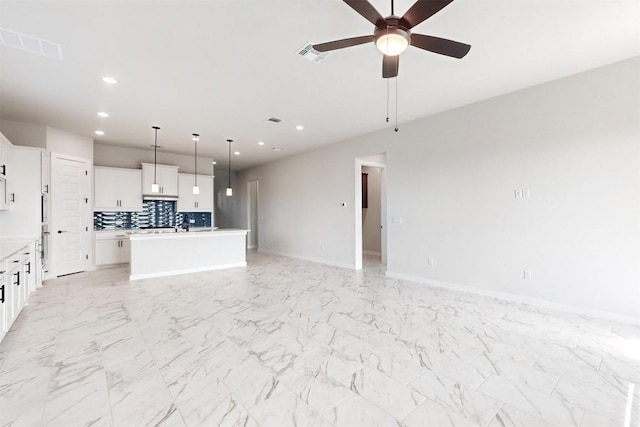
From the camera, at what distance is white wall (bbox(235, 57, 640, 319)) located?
3195 mm

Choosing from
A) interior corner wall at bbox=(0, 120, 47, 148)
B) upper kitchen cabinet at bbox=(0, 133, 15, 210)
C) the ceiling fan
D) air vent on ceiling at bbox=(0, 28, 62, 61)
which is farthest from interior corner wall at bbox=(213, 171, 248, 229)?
the ceiling fan

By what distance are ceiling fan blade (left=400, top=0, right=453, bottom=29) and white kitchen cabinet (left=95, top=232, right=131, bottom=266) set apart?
6.94 metres

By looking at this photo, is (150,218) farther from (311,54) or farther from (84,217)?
(311,54)

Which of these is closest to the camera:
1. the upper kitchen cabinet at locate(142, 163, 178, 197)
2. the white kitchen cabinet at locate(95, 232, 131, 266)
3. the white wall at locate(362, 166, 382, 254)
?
the white kitchen cabinet at locate(95, 232, 131, 266)

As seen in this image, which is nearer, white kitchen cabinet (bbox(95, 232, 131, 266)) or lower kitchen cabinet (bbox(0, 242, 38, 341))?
lower kitchen cabinet (bbox(0, 242, 38, 341))

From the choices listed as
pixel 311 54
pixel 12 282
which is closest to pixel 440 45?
pixel 311 54

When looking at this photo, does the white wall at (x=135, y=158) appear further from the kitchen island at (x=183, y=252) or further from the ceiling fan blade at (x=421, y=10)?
the ceiling fan blade at (x=421, y=10)

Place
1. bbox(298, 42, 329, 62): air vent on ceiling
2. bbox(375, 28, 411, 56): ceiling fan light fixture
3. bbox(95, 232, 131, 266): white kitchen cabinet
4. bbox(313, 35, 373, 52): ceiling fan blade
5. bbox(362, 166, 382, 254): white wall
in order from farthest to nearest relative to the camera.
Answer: bbox(362, 166, 382, 254): white wall → bbox(95, 232, 131, 266): white kitchen cabinet → bbox(298, 42, 329, 62): air vent on ceiling → bbox(313, 35, 373, 52): ceiling fan blade → bbox(375, 28, 411, 56): ceiling fan light fixture

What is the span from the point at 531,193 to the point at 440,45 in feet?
9.10

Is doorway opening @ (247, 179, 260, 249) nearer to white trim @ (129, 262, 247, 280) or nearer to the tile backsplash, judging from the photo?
the tile backsplash

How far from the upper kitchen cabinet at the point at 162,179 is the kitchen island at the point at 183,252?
1.87 meters

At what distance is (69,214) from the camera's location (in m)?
5.53

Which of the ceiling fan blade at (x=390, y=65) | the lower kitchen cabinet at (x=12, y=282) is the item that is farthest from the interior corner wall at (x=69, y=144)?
the ceiling fan blade at (x=390, y=65)

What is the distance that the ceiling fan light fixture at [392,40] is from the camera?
74.6 inches
